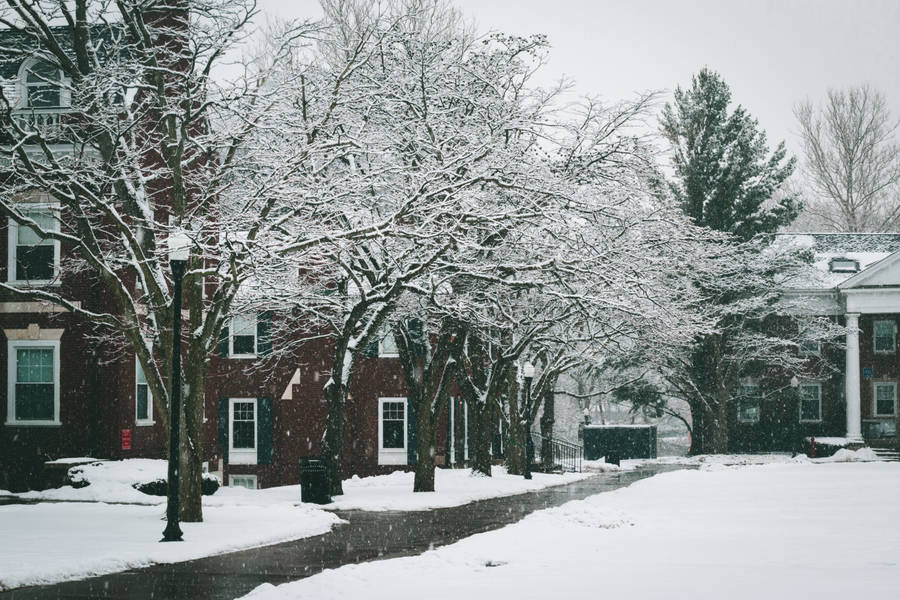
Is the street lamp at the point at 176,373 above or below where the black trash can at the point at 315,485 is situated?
above

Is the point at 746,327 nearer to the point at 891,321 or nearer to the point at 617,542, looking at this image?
the point at 891,321

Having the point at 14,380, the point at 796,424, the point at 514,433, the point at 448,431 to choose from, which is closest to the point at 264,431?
the point at 448,431

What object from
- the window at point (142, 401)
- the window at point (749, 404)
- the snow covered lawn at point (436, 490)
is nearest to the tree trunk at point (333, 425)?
the snow covered lawn at point (436, 490)

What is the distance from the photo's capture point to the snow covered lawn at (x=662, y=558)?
1045cm

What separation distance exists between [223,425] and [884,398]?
3642 cm

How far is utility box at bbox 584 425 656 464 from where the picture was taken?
58625mm

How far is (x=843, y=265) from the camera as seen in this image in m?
55.2

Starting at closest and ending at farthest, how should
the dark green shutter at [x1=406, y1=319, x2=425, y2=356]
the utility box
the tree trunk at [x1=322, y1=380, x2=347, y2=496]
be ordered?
the tree trunk at [x1=322, y1=380, x2=347, y2=496], the dark green shutter at [x1=406, y1=319, x2=425, y2=356], the utility box

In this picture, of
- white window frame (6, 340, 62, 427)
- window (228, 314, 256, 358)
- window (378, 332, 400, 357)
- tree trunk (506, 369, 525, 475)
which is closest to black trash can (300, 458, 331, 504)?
white window frame (6, 340, 62, 427)

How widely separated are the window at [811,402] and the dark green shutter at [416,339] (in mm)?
27677

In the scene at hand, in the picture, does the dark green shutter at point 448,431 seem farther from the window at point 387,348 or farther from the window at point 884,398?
the window at point 884,398

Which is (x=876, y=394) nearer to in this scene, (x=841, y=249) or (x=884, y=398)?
(x=884, y=398)

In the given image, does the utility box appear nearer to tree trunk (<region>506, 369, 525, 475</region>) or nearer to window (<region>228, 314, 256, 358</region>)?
tree trunk (<region>506, 369, 525, 475</region>)

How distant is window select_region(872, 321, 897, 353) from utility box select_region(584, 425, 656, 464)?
14029 mm
